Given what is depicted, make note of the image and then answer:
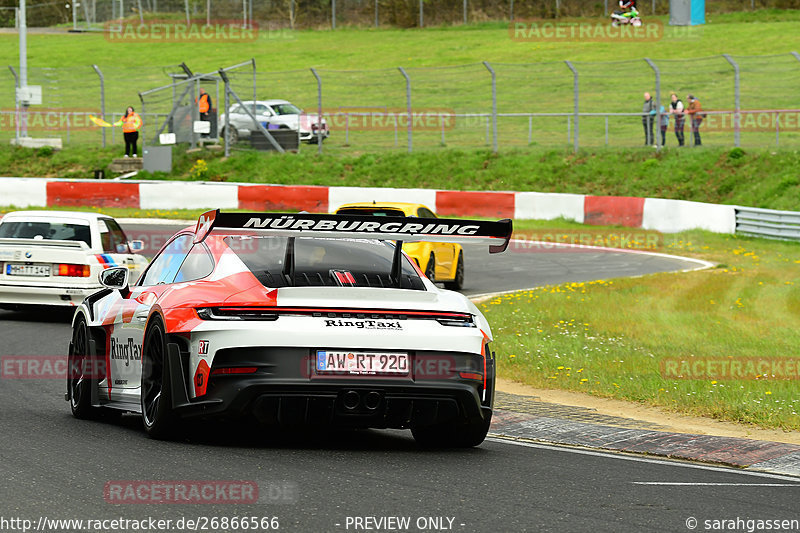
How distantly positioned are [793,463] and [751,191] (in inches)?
919

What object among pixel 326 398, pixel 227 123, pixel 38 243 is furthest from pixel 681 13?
pixel 326 398

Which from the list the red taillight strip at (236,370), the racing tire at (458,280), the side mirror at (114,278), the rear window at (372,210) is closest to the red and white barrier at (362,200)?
the racing tire at (458,280)

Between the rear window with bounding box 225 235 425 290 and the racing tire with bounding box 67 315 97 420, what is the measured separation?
64.7 inches

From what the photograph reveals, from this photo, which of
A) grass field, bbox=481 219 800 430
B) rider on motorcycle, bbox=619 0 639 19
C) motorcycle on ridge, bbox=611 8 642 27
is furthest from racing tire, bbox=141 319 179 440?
motorcycle on ridge, bbox=611 8 642 27

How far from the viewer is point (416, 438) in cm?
800

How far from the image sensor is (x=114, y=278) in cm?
853

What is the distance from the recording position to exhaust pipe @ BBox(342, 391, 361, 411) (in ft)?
22.9

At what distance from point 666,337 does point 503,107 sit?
29944 millimetres

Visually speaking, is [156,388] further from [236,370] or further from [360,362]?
[360,362]

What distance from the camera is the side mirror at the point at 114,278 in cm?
852

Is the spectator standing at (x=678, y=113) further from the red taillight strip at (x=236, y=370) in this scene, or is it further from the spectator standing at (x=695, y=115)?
the red taillight strip at (x=236, y=370)

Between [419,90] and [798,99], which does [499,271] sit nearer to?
[798,99]

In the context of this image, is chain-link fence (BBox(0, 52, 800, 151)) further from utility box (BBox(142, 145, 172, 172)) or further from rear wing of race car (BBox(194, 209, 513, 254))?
rear wing of race car (BBox(194, 209, 513, 254))

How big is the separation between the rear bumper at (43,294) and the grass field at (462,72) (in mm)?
18468
